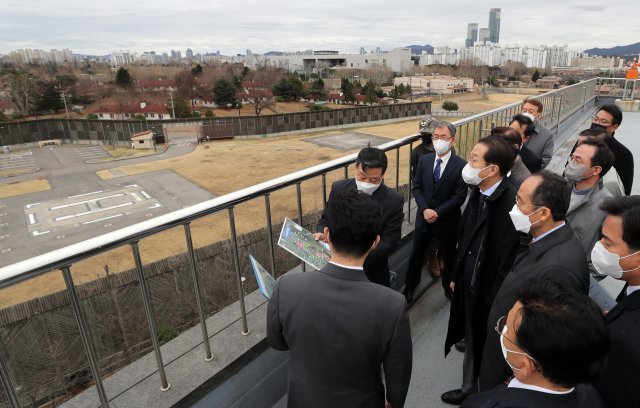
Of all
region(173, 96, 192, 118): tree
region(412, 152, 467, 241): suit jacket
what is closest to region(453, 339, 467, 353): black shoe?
region(412, 152, 467, 241): suit jacket

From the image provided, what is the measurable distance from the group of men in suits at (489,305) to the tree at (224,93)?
69302 millimetres

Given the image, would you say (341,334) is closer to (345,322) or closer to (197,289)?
(345,322)

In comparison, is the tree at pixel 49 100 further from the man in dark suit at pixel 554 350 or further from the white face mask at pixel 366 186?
the man in dark suit at pixel 554 350

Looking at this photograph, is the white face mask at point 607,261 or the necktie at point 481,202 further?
the necktie at point 481,202

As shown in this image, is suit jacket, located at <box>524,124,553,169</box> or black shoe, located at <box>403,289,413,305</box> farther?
suit jacket, located at <box>524,124,553,169</box>

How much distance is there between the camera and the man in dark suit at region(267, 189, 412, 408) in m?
1.41

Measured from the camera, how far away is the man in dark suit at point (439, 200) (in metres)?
3.34

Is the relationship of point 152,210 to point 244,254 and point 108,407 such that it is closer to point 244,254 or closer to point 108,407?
point 244,254

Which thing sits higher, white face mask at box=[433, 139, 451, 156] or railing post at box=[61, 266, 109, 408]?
white face mask at box=[433, 139, 451, 156]

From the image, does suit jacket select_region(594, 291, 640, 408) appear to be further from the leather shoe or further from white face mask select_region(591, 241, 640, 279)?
the leather shoe

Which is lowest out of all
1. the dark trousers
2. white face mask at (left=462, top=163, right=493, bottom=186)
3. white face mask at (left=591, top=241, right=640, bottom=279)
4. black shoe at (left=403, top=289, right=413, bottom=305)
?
black shoe at (left=403, top=289, right=413, bottom=305)

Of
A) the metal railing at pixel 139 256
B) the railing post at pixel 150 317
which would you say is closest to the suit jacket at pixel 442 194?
the metal railing at pixel 139 256

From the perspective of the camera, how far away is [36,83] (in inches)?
2581

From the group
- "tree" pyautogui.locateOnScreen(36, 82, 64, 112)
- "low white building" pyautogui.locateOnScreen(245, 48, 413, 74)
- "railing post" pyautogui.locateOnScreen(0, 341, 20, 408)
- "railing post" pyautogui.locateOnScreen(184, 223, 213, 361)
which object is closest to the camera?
Answer: "railing post" pyautogui.locateOnScreen(0, 341, 20, 408)
